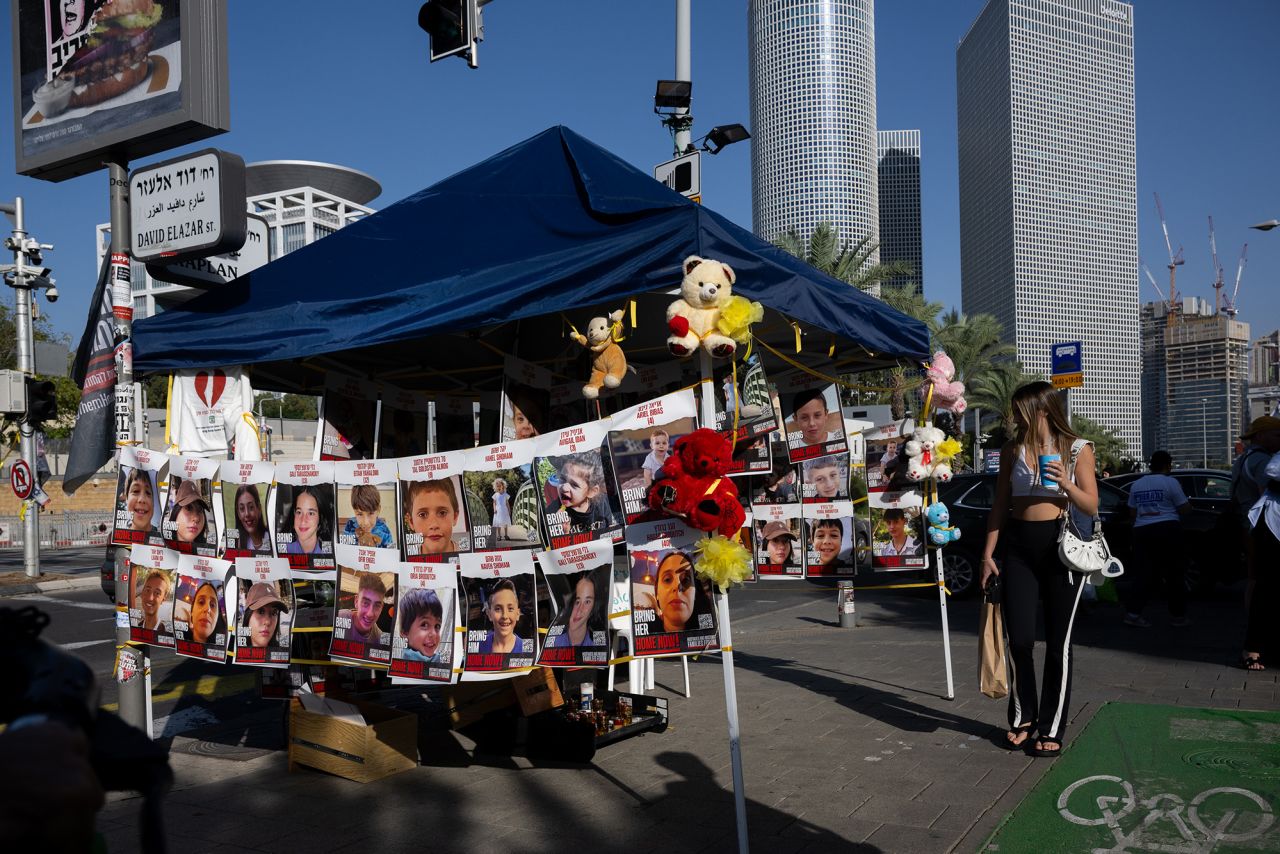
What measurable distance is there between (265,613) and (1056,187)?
565 ft

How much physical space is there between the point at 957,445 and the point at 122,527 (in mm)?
5323

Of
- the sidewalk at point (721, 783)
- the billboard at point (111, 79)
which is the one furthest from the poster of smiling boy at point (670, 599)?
the billboard at point (111, 79)

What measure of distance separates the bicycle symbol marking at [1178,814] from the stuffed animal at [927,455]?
88.7 inches

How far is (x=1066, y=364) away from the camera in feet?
50.4

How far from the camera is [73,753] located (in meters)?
1.46

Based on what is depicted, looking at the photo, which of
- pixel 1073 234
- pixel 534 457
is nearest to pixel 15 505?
pixel 534 457

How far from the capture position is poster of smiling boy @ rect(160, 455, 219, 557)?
17.8 feet

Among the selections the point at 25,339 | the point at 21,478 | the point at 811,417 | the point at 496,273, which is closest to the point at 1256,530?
the point at 811,417

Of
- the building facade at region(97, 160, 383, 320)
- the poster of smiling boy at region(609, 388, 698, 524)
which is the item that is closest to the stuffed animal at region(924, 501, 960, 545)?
the poster of smiling boy at region(609, 388, 698, 524)

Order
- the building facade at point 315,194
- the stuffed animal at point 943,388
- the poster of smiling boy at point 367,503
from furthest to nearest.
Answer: the building facade at point 315,194
the stuffed animal at point 943,388
the poster of smiling boy at point 367,503

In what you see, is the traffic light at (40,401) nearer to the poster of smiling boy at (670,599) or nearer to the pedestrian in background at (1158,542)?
the poster of smiling boy at (670,599)

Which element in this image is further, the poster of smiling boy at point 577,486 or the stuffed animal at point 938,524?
the stuffed animal at point 938,524

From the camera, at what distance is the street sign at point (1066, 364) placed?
49.5ft

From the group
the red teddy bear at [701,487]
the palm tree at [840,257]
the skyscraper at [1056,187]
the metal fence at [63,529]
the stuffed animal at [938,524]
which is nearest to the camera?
the red teddy bear at [701,487]
